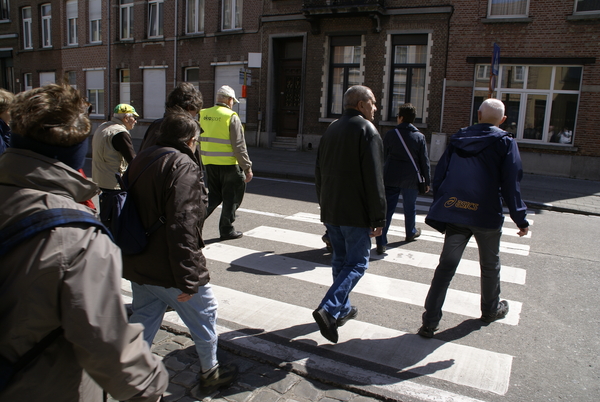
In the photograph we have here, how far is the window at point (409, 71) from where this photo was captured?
16953 mm

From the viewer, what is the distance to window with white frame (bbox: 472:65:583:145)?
14844 millimetres

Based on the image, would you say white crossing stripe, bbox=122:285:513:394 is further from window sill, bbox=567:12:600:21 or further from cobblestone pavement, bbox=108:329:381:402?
window sill, bbox=567:12:600:21

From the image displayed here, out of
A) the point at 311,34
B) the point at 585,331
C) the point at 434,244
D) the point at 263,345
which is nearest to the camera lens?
the point at 263,345

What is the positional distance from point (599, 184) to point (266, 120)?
12.3 m

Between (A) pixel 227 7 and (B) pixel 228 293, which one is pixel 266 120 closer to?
(A) pixel 227 7

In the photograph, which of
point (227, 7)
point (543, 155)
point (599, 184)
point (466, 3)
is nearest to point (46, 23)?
point (227, 7)

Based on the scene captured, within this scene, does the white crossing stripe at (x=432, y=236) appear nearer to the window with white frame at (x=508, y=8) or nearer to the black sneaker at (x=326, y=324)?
the black sneaker at (x=326, y=324)

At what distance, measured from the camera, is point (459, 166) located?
3832 mm

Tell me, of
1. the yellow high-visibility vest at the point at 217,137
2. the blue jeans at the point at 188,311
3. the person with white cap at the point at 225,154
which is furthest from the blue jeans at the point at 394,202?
the blue jeans at the point at 188,311

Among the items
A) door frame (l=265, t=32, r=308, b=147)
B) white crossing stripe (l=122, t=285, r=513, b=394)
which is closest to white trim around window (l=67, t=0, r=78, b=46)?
door frame (l=265, t=32, r=308, b=147)

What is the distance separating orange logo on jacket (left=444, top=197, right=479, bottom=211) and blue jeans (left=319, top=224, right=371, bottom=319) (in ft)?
2.25

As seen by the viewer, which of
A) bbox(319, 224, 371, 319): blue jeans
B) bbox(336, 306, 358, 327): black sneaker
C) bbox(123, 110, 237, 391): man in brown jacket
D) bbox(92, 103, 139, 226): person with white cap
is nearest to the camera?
bbox(123, 110, 237, 391): man in brown jacket

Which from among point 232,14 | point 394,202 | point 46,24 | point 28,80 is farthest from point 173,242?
point 28,80

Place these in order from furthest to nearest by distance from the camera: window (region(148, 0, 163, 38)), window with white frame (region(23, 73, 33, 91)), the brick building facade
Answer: window with white frame (region(23, 73, 33, 91))
window (region(148, 0, 163, 38))
the brick building facade
